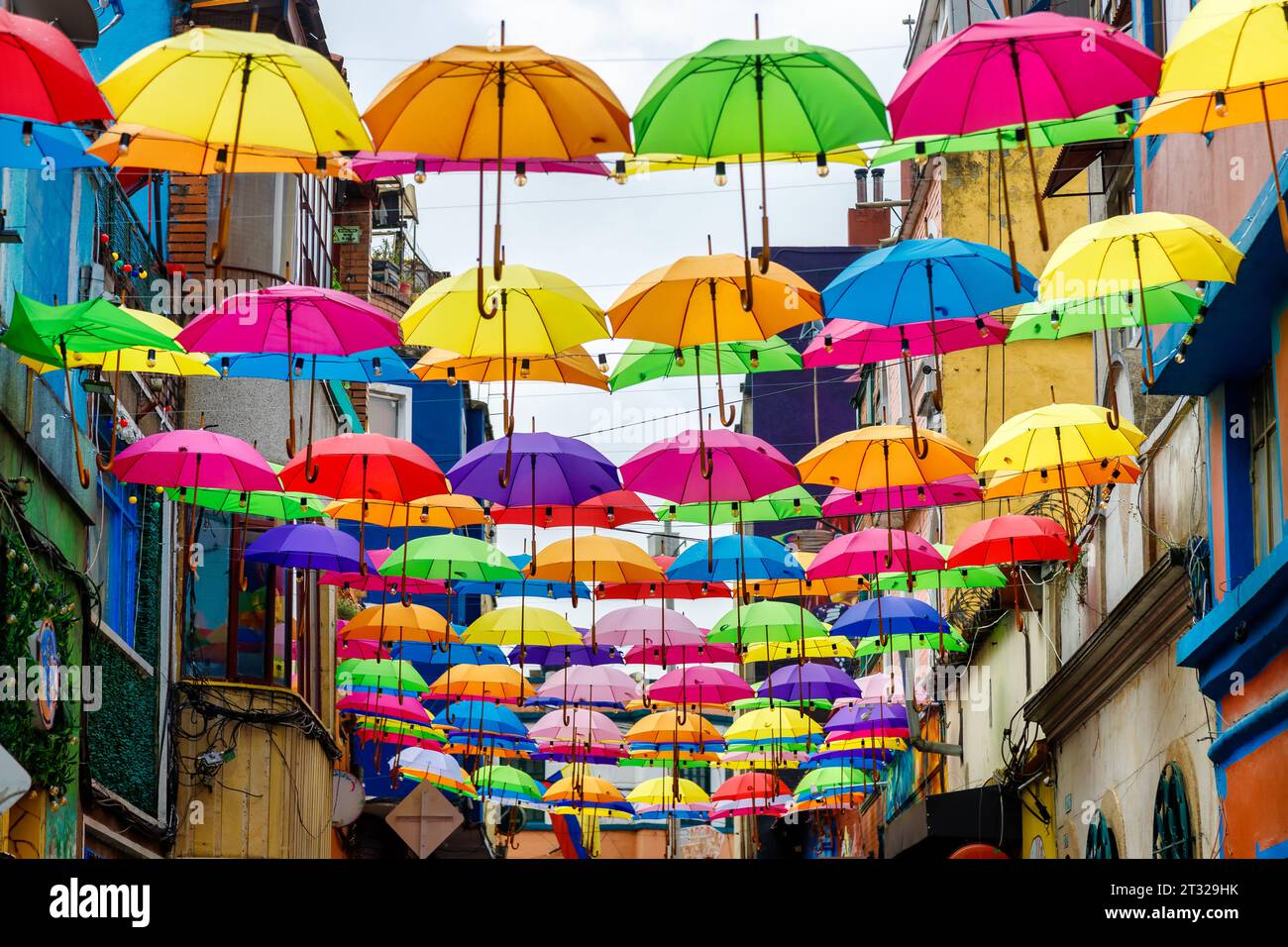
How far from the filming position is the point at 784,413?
45.8 metres

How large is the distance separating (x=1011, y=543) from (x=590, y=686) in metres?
9.46

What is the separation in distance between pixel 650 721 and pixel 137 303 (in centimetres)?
1254

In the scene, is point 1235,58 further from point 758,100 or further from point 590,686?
point 590,686

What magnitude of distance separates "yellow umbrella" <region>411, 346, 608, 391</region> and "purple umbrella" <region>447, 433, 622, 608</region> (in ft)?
3.11

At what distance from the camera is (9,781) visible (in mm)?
Result: 9758

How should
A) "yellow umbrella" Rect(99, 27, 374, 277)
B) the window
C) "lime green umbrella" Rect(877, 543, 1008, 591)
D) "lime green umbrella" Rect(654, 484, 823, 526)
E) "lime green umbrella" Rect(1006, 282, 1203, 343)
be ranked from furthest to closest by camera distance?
"lime green umbrella" Rect(877, 543, 1008, 591)
"lime green umbrella" Rect(654, 484, 823, 526)
"lime green umbrella" Rect(1006, 282, 1203, 343)
the window
"yellow umbrella" Rect(99, 27, 374, 277)

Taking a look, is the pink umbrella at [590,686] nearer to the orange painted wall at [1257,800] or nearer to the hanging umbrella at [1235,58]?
the orange painted wall at [1257,800]

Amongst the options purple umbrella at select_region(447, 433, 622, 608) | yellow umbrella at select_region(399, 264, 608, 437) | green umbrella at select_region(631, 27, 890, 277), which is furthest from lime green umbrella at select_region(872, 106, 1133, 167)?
purple umbrella at select_region(447, 433, 622, 608)

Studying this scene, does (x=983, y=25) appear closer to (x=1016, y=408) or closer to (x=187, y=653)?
(x=187, y=653)

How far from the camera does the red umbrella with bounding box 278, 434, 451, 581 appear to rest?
47.6 ft

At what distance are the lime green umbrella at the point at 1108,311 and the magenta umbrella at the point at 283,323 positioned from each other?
15.6 ft

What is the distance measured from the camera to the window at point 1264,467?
11.4 metres

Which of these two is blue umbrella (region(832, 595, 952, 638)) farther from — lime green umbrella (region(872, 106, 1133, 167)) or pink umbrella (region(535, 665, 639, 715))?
lime green umbrella (region(872, 106, 1133, 167))
